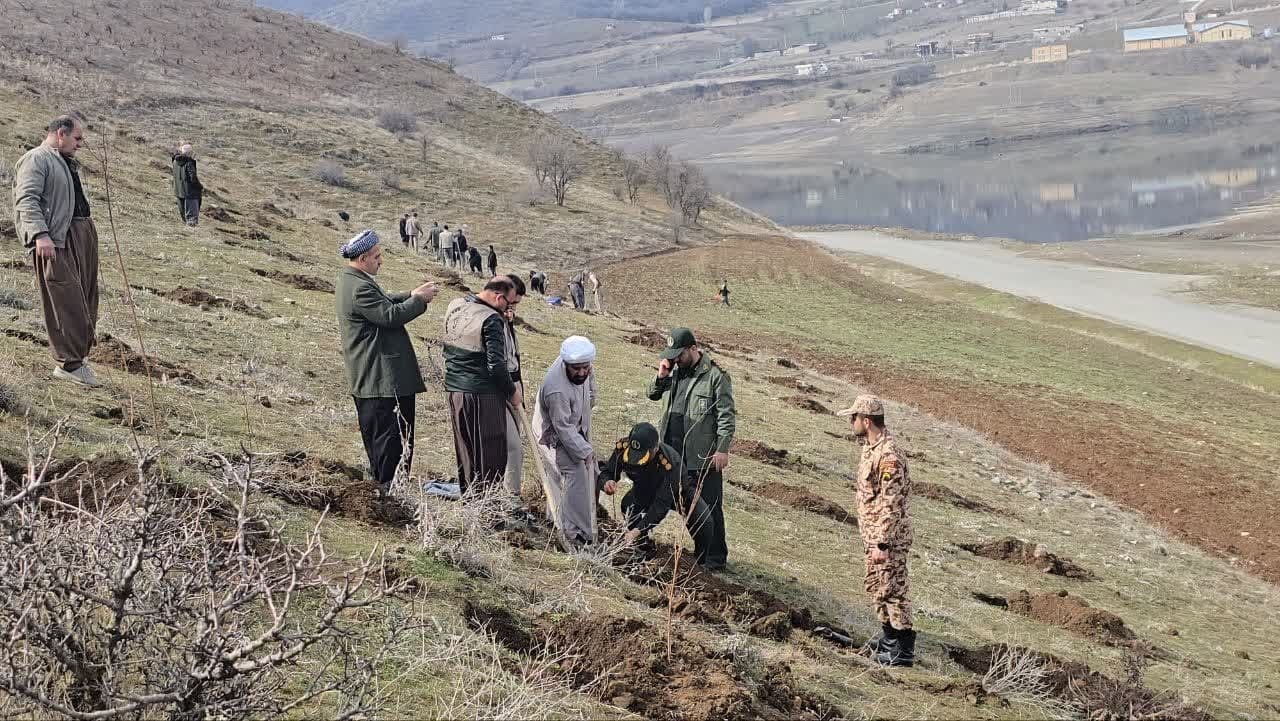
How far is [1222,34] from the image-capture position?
19500 cm

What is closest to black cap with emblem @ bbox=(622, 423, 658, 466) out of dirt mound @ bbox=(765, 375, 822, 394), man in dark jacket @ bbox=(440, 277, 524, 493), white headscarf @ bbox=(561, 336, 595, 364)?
white headscarf @ bbox=(561, 336, 595, 364)

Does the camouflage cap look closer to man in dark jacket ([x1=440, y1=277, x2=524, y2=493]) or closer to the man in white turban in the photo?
the man in white turban

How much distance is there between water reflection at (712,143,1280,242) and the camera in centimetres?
7775

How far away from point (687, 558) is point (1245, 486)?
1393cm

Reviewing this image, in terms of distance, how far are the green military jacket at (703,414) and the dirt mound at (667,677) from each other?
220 centimetres

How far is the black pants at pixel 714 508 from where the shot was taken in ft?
26.8

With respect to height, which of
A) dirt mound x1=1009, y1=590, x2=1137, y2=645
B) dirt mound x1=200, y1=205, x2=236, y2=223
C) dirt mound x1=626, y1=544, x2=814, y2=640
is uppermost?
dirt mound x1=200, y1=205, x2=236, y2=223

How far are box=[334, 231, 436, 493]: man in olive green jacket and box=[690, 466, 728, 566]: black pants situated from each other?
81.2 inches

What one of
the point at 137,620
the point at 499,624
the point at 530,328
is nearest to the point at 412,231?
the point at 530,328

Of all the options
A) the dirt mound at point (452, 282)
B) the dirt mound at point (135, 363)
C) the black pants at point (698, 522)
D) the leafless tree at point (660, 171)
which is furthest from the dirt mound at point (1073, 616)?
the leafless tree at point (660, 171)

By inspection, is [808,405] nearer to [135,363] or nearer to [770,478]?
[770,478]

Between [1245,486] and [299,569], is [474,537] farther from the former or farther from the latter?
[1245,486]

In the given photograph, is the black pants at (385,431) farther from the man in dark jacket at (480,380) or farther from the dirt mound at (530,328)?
Answer: the dirt mound at (530,328)

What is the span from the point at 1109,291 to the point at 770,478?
37.1m
